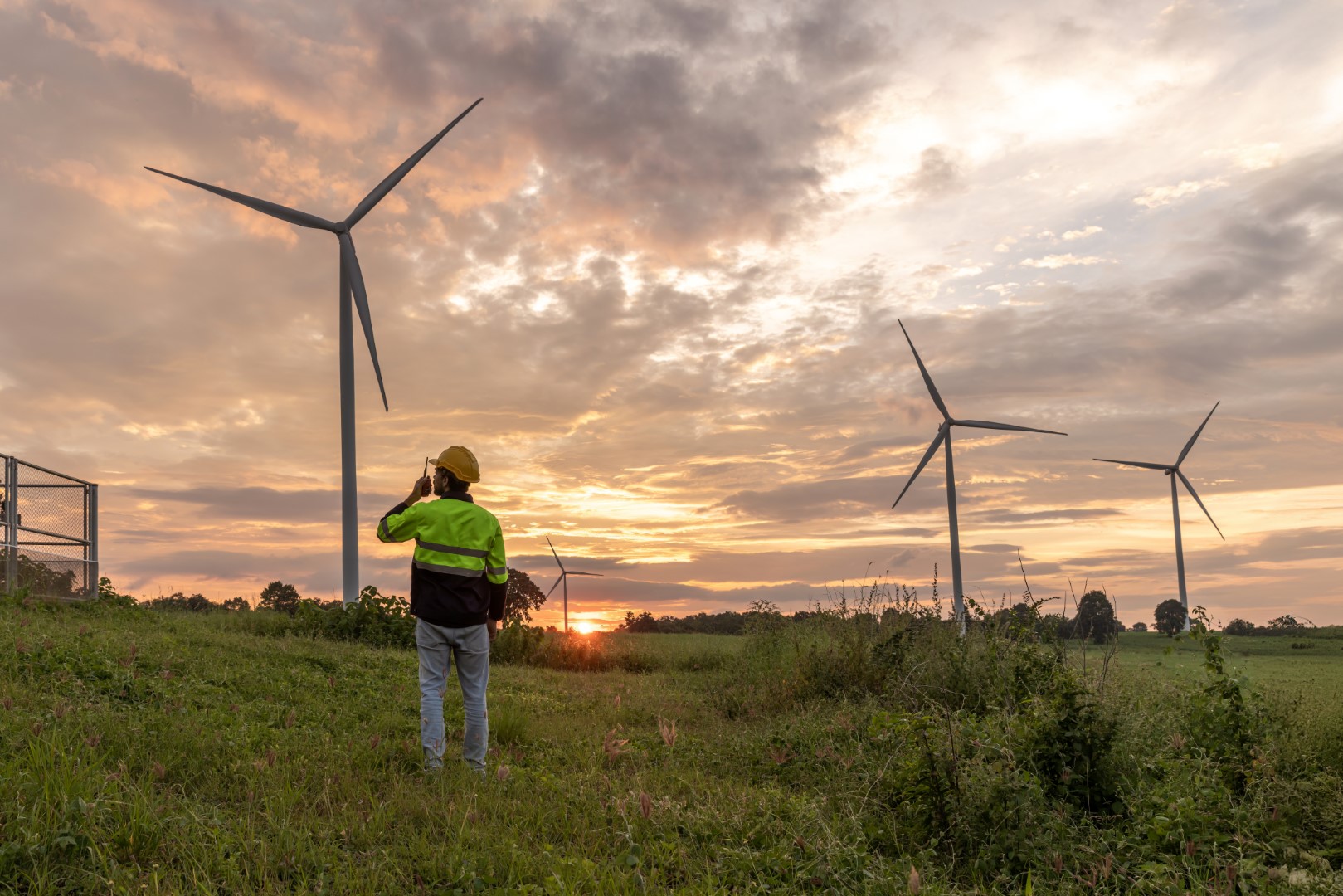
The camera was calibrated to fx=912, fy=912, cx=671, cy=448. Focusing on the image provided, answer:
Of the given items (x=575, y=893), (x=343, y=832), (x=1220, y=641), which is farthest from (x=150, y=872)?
(x=1220, y=641)

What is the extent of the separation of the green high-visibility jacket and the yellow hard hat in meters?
0.30

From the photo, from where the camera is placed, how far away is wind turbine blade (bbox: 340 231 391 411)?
2327 centimetres

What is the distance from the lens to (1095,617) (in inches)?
399

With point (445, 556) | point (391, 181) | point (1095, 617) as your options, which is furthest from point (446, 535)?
point (391, 181)

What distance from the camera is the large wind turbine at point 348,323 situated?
69.4 feet

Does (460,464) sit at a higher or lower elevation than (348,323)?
lower

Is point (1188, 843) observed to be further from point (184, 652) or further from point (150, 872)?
point (184, 652)

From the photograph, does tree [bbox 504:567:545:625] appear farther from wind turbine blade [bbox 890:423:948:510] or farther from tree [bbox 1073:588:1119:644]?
tree [bbox 1073:588:1119:644]

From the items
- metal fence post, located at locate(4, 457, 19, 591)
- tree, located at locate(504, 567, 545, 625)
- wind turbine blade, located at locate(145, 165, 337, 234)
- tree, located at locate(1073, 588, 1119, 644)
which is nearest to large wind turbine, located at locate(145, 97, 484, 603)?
wind turbine blade, located at locate(145, 165, 337, 234)

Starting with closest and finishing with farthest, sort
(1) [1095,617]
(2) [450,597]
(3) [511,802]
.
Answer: (3) [511,802] < (2) [450,597] < (1) [1095,617]

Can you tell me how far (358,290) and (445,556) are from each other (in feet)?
56.8

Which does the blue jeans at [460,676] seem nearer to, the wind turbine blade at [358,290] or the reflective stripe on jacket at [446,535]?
the reflective stripe on jacket at [446,535]

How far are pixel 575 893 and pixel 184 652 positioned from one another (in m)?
9.39

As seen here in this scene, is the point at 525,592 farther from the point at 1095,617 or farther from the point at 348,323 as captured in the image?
the point at 1095,617
